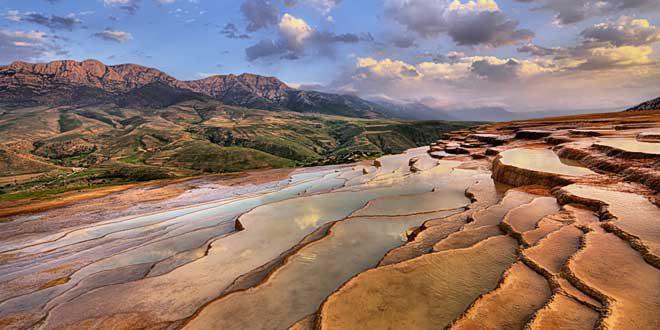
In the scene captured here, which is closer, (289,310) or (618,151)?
(289,310)

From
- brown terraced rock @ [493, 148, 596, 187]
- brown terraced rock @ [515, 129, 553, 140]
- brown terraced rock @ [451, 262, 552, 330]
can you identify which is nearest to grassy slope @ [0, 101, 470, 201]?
brown terraced rock @ [515, 129, 553, 140]

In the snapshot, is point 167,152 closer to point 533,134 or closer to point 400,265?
point 533,134

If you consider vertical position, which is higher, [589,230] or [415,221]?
[589,230]

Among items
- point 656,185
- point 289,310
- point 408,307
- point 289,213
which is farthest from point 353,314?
point 656,185

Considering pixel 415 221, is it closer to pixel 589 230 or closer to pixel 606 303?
pixel 589 230

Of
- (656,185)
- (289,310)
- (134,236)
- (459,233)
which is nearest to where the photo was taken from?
(289,310)

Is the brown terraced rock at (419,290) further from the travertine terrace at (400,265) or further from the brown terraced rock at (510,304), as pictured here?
the brown terraced rock at (510,304)

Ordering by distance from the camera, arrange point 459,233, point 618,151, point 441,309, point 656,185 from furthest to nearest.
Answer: point 618,151
point 656,185
point 459,233
point 441,309

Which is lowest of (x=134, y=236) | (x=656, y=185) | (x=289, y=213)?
(x=134, y=236)

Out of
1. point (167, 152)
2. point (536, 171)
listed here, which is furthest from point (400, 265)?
point (167, 152)
